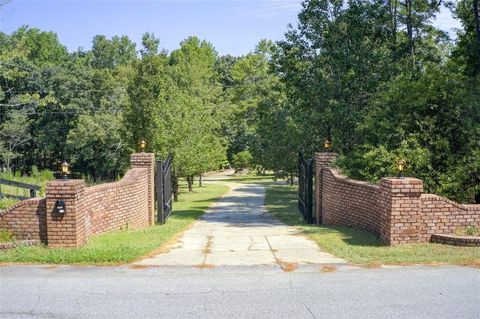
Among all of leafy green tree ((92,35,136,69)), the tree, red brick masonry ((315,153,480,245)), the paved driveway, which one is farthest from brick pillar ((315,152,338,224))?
leafy green tree ((92,35,136,69))

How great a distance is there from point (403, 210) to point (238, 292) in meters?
4.09

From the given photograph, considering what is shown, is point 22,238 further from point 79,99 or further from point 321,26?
point 79,99

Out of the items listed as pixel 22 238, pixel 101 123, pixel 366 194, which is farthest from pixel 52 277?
pixel 101 123

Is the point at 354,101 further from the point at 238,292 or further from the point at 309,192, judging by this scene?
the point at 238,292

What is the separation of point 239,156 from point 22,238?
2077 inches

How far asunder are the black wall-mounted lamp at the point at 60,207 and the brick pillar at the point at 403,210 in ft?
19.2

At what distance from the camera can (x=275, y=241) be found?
34.6 feet

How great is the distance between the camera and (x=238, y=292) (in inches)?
257

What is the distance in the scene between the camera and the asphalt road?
19.0 feet

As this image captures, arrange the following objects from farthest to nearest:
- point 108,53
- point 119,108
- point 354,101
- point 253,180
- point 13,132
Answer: point 108,53 < point 253,180 < point 13,132 < point 119,108 < point 354,101

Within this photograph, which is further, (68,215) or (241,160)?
(241,160)

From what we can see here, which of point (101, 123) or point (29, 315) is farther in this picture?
point (101, 123)

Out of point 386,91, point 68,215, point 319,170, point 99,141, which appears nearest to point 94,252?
point 68,215

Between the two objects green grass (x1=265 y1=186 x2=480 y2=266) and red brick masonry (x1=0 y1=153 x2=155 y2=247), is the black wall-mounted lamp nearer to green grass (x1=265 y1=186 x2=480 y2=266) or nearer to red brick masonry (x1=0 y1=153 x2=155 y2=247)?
red brick masonry (x1=0 y1=153 x2=155 y2=247)
